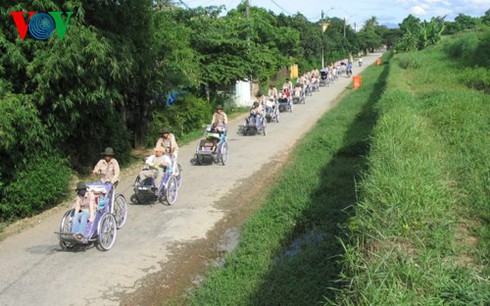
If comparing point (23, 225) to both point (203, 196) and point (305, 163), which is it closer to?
point (203, 196)

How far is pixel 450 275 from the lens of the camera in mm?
3941

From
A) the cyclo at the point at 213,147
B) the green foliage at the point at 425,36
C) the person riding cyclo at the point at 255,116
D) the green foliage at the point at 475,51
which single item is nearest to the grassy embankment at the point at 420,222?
the cyclo at the point at 213,147

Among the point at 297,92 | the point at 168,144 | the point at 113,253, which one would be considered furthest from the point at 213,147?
the point at 297,92

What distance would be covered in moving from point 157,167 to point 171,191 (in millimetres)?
→ 661

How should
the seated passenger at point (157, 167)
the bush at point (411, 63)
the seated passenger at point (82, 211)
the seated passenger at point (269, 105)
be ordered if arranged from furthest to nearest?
the bush at point (411, 63), the seated passenger at point (269, 105), the seated passenger at point (157, 167), the seated passenger at point (82, 211)

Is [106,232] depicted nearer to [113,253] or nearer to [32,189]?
[113,253]

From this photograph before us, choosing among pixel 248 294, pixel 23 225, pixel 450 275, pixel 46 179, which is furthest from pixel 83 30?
pixel 450 275

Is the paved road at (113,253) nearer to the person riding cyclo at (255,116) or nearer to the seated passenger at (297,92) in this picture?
the person riding cyclo at (255,116)

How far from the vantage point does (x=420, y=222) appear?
4.98 metres

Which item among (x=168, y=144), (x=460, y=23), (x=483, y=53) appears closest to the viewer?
(x=168, y=144)

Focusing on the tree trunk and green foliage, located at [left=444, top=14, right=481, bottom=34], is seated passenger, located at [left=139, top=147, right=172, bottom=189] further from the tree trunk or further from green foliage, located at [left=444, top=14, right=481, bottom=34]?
green foliage, located at [left=444, top=14, right=481, bottom=34]

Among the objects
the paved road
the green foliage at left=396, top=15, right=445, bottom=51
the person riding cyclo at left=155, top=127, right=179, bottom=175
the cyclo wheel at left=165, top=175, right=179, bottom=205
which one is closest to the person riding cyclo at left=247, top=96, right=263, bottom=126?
the paved road

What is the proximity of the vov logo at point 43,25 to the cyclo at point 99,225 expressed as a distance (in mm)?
3310

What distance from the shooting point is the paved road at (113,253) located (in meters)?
6.23
